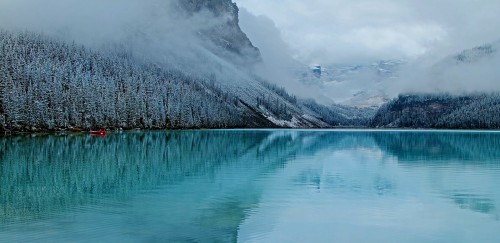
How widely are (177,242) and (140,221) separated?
546cm

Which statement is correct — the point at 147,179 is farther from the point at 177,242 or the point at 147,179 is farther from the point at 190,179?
the point at 177,242

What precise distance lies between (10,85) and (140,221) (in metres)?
138

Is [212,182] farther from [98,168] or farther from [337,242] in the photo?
[337,242]

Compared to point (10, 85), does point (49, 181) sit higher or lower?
lower

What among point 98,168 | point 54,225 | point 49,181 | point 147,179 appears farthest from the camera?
point 98,168

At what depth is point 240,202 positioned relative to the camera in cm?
3778

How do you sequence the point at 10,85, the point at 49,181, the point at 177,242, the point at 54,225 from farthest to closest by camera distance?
the point at 10,85, the point at 49,181, the point at 54,225, the point at 177,242

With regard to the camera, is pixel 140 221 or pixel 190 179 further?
pixel 190 179

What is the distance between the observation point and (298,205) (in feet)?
121

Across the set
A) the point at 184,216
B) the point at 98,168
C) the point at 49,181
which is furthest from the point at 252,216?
the point at 98,168

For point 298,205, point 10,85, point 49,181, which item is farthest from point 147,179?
point 10,85

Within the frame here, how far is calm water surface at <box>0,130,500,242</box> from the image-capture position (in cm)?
2760

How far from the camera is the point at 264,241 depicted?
26438 millimetres

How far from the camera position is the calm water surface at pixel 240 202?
27.6 metres
